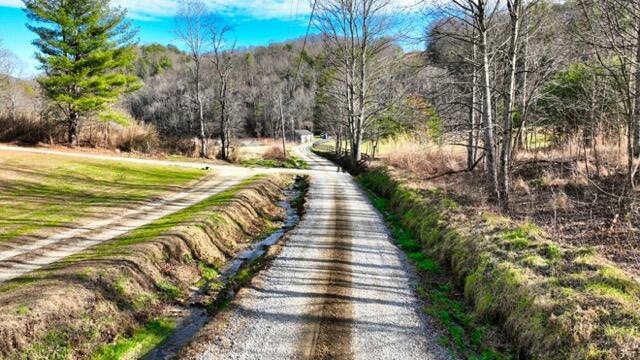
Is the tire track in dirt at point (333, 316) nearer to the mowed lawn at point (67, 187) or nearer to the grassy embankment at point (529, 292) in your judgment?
the grassy embankment at point (529, 292)

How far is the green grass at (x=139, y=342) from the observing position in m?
6.98

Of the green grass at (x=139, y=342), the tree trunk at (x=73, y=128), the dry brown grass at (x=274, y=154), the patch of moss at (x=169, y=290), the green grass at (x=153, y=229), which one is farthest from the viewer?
the dry brown grass at (x=274, y=154)

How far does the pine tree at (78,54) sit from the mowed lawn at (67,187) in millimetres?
7304

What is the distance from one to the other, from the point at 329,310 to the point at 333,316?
0.27m

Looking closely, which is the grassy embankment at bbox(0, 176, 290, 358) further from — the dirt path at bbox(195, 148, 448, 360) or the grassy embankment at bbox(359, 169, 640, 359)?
the grassy embankment at bbox(359, 169, 640, 359)

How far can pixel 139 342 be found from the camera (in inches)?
293

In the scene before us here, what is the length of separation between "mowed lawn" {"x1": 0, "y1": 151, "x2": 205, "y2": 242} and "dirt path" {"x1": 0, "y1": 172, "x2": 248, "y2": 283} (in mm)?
742

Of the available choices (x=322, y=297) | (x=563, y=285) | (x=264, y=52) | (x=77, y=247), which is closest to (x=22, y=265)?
(x=77, y=247)

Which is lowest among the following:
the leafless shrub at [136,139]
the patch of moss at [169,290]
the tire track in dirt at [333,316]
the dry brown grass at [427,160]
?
the patch of moss at [169,290]

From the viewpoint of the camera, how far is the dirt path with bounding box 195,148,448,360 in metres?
6.77

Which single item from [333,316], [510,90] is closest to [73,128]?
[510,90]

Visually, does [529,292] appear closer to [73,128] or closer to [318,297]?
[318,297]

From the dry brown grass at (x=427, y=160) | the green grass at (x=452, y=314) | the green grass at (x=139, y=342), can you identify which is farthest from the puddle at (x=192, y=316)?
the dry brown grass at (x=427, y=160)

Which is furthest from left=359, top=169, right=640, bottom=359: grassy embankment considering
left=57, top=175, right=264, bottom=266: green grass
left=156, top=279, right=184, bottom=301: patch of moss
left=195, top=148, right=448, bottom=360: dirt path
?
left=57, top=175, right=264, bottom=266: green grass
